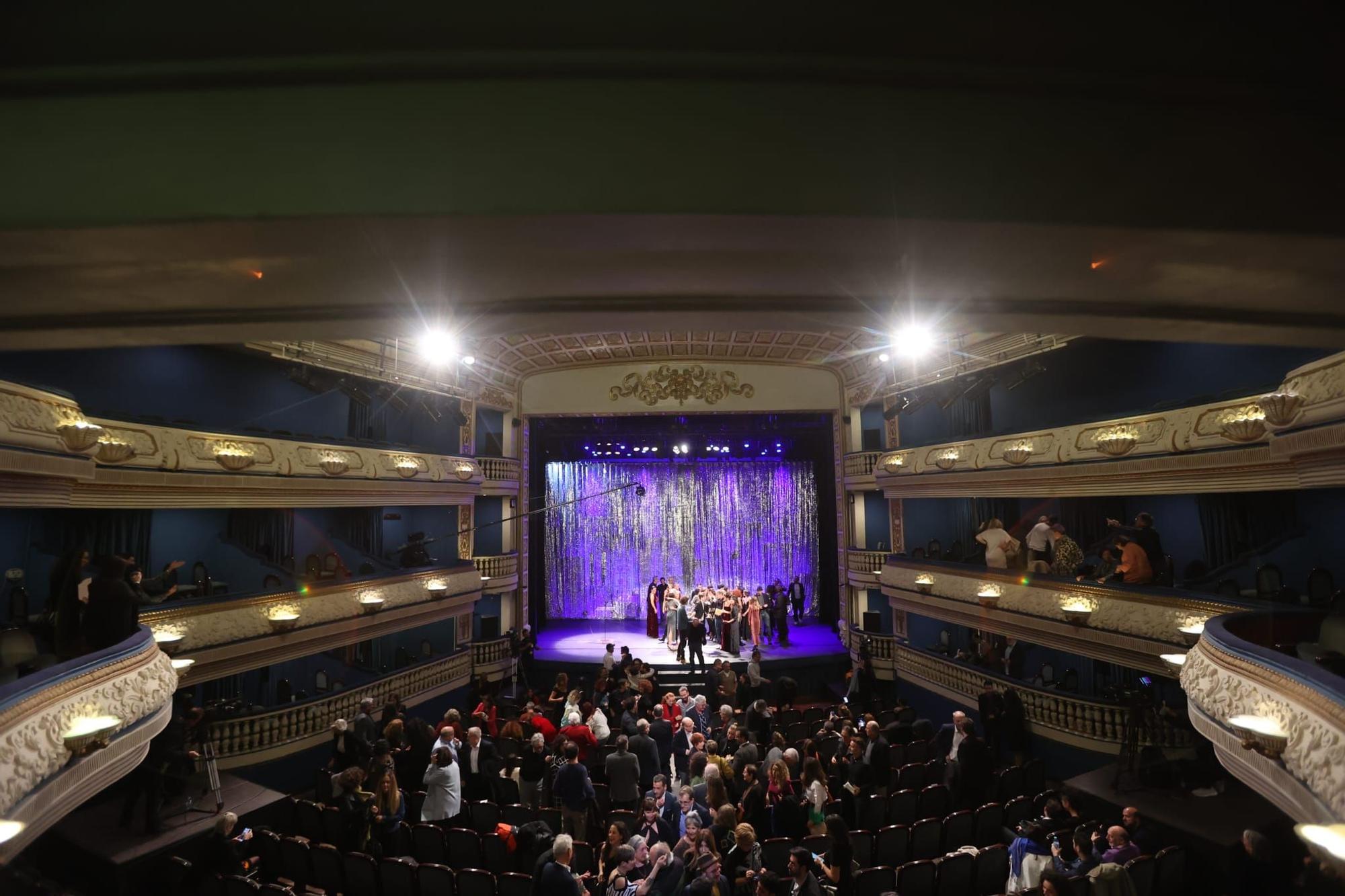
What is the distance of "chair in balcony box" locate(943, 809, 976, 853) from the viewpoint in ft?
23.6

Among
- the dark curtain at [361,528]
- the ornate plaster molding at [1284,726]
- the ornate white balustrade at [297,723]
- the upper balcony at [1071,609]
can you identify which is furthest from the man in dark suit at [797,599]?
the ornate plaster molding at [1284,726]

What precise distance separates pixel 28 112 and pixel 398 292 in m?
1.19

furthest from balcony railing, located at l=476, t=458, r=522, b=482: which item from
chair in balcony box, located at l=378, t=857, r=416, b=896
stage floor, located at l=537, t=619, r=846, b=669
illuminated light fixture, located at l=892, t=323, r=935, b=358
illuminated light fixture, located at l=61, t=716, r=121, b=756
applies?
illuminated light fixture, located at l=61, t=716, r=121, b=756

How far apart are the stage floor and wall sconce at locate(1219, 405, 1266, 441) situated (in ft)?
36.3

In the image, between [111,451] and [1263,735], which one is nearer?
[1263,735]

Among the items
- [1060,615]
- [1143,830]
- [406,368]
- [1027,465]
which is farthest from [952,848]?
[406,368]

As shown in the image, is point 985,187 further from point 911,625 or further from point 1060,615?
point 911,625

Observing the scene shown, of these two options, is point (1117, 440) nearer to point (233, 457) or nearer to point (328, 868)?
point (328, 868)

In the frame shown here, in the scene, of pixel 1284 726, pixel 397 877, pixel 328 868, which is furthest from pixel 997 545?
pixel 328 868

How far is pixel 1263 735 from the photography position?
410cm

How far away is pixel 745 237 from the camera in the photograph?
213 cm

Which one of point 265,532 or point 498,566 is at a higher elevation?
point 265,532

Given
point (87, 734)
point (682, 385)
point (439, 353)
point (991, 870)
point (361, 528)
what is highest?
point (682, 385)

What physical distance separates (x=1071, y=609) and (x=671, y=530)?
45.8 feet
